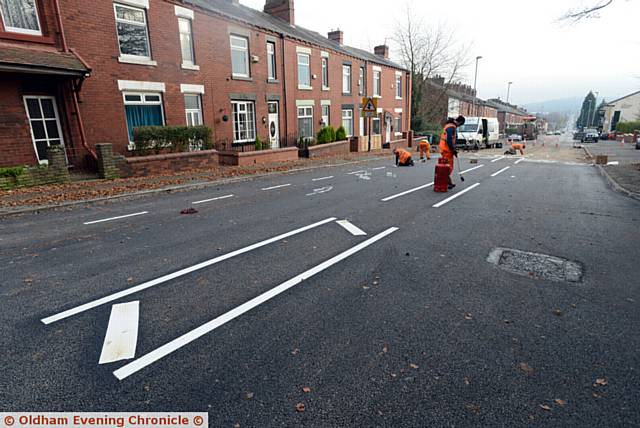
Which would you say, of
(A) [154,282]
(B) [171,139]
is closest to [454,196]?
(A) [154,282]

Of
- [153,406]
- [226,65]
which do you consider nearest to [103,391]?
[153,406]

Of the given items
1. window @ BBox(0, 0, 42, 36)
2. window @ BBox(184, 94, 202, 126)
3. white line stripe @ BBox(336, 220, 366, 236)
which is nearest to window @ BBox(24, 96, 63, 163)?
window @ BBox(0, 0, 42, 36)

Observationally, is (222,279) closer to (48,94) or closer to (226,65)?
(48,94)

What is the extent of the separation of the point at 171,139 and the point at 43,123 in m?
4.13

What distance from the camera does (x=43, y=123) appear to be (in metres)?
12.3

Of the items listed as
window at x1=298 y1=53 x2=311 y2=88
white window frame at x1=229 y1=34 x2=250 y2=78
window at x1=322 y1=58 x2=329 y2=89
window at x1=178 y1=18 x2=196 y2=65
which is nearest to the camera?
window at x1=178 y1=18 x2=196 y2=65

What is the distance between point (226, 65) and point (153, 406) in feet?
58.5

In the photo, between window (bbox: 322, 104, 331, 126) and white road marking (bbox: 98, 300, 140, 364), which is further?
window (bbox: 322, 104, 331, 126)

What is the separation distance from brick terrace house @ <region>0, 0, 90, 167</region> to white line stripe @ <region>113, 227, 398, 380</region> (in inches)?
455

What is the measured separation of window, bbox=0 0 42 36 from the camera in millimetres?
11320

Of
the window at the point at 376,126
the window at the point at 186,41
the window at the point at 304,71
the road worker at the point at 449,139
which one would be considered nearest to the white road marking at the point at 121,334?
the road worker at the point at 449,139

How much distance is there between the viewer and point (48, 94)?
12242mm

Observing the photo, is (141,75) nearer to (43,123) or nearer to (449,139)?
(43,123)

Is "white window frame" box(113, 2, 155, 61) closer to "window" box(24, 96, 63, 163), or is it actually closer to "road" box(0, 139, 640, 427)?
"window" box(24, 96, 63, 163)
